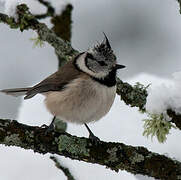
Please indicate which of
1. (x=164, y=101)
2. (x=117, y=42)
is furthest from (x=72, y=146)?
(x=117, y=42)

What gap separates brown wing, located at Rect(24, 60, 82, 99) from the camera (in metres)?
3.52

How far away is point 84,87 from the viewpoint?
340cm

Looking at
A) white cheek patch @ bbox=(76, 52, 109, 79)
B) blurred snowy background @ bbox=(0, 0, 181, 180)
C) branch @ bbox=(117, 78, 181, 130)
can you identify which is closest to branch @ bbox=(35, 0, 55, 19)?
white cheek patch @ bbox=(76, 52, 109, 79)

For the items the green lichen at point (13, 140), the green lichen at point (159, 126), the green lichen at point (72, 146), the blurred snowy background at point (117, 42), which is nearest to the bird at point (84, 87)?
the green lichen at point (72, 146)

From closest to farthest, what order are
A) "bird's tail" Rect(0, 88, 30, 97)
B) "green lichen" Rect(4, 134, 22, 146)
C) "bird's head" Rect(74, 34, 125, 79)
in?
"green lichen" Rect(4, 134, 22, 146)
"bird's head" Rect(74, 34, 125, 79)
"bird's tail" Rect(0, 88, 30, 97)

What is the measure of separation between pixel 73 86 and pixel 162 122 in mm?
767

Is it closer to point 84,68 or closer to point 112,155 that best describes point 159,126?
point 112,155

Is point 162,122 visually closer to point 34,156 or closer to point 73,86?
point 73,86

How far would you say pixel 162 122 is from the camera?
2.88 meters

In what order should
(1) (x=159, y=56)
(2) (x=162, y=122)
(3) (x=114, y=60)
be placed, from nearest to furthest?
(2) (x=162, y=122)
(3) (x=114, y=60)
(1) (x=159, y=56)

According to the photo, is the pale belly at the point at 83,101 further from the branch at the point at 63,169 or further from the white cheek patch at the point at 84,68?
the branch at the point at 63,169

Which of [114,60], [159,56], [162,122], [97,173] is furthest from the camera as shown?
[159,56]

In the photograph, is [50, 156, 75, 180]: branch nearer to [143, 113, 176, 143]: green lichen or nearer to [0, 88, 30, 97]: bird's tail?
[143, 113, 176, 143]: green lichen

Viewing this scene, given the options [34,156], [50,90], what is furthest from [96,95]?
[34,156]
